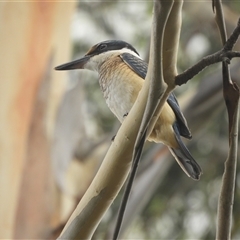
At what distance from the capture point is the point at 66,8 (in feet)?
6.89

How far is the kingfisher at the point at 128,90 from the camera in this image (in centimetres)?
125

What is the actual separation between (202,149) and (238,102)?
8.36 feet

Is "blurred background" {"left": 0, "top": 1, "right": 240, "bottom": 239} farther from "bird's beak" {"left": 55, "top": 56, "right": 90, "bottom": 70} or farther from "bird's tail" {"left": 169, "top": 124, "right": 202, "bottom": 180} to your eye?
"bird's tail" {"left": 169, "top": 124, "right": 202, "bottom": 180}

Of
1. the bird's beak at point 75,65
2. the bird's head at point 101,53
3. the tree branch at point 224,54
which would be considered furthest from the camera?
the bird's head at point 101,53

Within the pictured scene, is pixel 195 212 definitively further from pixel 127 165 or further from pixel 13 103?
pixel 127 165

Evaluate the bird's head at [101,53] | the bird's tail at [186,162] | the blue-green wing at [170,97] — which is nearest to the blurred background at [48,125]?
the bird's head at [101,53]

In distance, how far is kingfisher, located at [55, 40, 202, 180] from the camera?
49.4 inches

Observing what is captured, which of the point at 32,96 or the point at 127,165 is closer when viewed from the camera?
the point at 127,165

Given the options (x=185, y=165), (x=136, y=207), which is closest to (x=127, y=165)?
(x=185, y=165)

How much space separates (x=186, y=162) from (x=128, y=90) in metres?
0.32

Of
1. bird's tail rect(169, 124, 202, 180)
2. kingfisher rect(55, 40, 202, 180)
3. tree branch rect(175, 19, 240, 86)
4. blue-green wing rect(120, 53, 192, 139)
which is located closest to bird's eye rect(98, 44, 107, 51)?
kingfisher rect(55, 40, 202, 180)

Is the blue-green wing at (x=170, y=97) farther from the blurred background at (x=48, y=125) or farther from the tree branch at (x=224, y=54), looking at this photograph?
the tree branch at (x=224, y=54)

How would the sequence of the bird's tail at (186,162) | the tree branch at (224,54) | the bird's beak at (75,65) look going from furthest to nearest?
the bird's beak at (75,65), the bird's tail at (186,162), the tree branch at (224,54)

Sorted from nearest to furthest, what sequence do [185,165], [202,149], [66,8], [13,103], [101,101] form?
[185,165] < [13,103] < [66,8] < [202,149] < [101,101]
